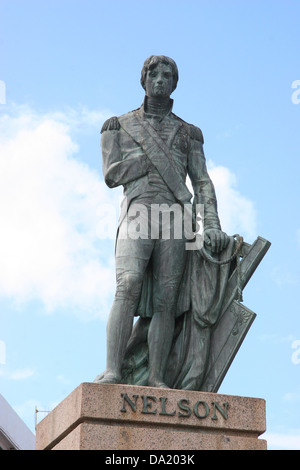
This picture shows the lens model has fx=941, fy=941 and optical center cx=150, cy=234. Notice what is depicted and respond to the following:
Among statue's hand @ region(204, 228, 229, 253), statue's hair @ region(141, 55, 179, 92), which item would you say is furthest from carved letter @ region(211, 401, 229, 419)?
statue's hair @ region(141, 55, 179, 92)

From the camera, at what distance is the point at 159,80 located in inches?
462

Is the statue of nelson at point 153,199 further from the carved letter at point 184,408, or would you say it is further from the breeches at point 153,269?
the carved letter at point 184,408

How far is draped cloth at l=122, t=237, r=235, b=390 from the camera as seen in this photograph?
36.0ft

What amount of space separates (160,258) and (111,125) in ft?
6.13

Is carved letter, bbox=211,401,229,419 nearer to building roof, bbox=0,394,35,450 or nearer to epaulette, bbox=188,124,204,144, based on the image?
epaulette, bbox=188,124,204,144

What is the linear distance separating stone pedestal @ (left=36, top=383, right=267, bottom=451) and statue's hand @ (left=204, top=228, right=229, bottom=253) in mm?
1842

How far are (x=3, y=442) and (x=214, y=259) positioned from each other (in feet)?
67.8

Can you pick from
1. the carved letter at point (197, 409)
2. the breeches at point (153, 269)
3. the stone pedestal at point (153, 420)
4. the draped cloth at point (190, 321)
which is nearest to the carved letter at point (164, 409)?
the stone pedestal at point (153, 420)

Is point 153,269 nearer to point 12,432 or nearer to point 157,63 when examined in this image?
point 157,63

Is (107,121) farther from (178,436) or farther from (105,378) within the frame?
(178,436)

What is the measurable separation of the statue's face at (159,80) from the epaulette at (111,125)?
0.56 m

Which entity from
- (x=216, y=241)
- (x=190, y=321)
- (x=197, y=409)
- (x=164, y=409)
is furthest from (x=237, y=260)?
(x=164, y=409)
